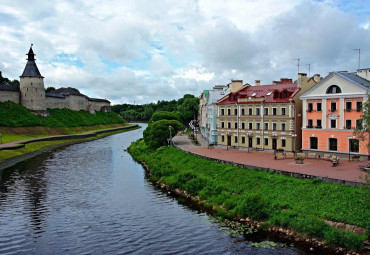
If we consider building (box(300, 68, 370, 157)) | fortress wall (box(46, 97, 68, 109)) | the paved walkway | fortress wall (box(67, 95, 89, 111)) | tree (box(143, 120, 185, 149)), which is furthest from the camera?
fortress wall (box(67, 95, 89, 111))

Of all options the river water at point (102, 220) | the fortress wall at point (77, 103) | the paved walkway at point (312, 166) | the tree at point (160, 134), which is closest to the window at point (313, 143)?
the paved walkway at point (312, 166)

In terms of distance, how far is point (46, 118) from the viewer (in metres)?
105

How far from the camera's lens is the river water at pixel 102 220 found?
2344cm

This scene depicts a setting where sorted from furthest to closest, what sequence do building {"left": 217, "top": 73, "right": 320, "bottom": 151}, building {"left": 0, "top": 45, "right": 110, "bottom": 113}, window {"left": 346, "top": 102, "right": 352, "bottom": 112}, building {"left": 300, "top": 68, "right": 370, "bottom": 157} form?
building {"left": 0, "top": 45, "right": 110, "bottom": 113}, building {"left": 217, "top": 73, "right": 320, "bottom": 151}, window {"left": 346, "top": 102, "right": 352, "bottom": 112}, building {"left": 300, "top": 68, "right": 370, "bottom": 157}

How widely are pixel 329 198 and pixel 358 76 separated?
969 inches

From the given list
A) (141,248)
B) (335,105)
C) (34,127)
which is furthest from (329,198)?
(34,127)

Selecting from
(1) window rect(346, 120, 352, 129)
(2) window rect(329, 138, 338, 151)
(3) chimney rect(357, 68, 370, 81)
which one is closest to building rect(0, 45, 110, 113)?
(2) window rect(329, 138, 338, 151)

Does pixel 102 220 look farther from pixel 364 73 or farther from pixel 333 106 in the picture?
pixel 364 73

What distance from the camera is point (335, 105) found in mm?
42656

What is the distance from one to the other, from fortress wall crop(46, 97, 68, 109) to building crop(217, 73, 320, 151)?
77.9m

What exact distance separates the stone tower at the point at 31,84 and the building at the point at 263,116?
6977cm

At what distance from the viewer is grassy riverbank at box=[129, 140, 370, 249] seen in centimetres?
2347

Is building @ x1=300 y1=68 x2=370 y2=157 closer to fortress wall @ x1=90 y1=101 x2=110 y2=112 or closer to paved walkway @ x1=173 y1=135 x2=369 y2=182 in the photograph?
paved walkway @ x1=173 y1=135 x2=369 y2=182

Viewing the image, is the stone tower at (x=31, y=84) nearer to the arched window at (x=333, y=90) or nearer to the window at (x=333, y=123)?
the arched window at (x=333, y=90)
